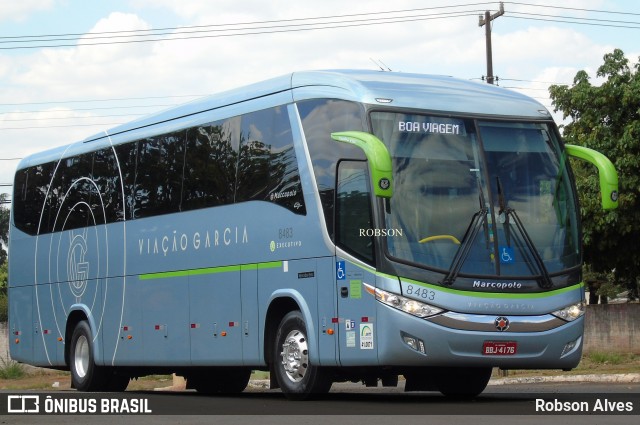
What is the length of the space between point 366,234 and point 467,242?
113 cm

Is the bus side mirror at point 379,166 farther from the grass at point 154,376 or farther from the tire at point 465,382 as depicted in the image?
the grass at point 154,376

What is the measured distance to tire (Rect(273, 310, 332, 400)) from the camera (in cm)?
1595

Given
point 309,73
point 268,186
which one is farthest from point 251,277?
point 309,73

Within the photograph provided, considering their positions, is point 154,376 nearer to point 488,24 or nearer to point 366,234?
point 488,24

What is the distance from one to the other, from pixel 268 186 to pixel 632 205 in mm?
22021

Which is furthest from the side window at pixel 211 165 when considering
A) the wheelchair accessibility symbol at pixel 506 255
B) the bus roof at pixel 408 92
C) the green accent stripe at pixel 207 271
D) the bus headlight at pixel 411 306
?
the wheelchair accessibility symbol at pixel 506 255

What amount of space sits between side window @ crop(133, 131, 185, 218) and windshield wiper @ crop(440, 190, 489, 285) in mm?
5719

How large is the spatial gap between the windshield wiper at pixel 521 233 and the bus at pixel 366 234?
0.05 ft

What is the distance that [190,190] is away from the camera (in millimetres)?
19109

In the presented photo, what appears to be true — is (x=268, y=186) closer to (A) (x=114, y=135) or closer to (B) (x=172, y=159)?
(B) (x=172, y=159)

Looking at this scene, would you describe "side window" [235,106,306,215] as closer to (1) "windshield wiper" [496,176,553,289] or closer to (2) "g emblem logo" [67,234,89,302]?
(1) "windshield wiper" [496,176,553,289]

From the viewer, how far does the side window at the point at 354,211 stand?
49.5 feet

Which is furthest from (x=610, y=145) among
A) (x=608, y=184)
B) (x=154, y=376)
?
(x=608, y=184)

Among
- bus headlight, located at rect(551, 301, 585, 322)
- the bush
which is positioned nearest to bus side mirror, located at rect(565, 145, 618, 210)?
bus headlight, located at rect(551, 301, 585, 322)
